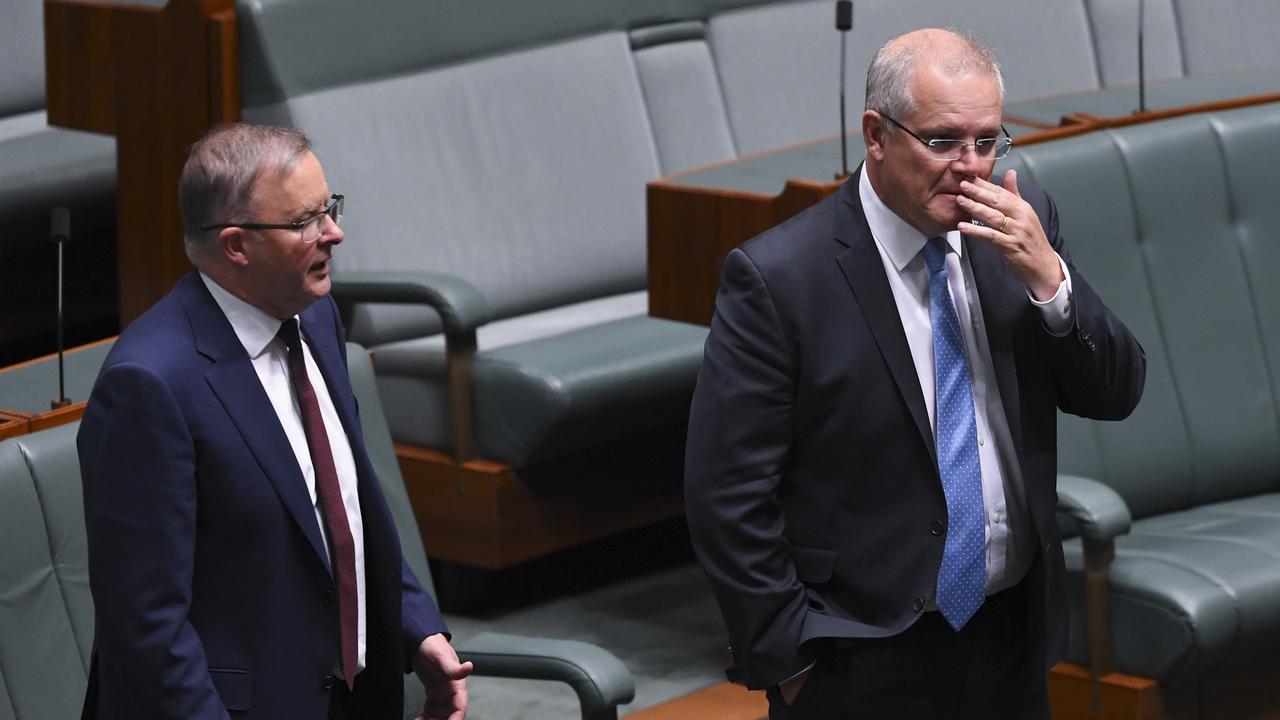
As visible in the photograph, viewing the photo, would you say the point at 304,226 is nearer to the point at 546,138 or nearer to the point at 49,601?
the point at 49,601

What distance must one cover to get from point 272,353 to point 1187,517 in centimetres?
117

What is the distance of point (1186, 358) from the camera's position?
7.05ft

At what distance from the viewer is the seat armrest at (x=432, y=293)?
2.35 metres

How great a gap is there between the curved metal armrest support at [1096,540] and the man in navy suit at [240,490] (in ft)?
2.59

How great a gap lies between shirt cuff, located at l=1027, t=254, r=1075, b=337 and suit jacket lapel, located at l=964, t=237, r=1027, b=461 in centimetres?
4

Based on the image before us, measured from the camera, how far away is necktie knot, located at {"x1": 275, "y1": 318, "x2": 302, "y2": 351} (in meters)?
1.28

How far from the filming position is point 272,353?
50.0 inches

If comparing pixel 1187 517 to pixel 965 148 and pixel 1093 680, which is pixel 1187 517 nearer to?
pixel 1093 680

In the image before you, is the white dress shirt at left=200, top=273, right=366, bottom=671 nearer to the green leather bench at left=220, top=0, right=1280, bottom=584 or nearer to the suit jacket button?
the suit jacket button

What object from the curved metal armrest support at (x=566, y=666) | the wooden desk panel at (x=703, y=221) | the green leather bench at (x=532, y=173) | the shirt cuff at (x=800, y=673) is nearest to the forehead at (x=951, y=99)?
the shirt cuff at (x=800, y=673)

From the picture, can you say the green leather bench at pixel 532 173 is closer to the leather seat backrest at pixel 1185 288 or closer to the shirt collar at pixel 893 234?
the leather seat backrest at pixel 1185 288

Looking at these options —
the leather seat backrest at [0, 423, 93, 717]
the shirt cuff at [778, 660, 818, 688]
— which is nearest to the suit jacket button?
the shirt cuff at [778, 660, 818, 688]

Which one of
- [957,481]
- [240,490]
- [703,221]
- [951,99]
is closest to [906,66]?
[951,99]

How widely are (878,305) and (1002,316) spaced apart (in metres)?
0.09
